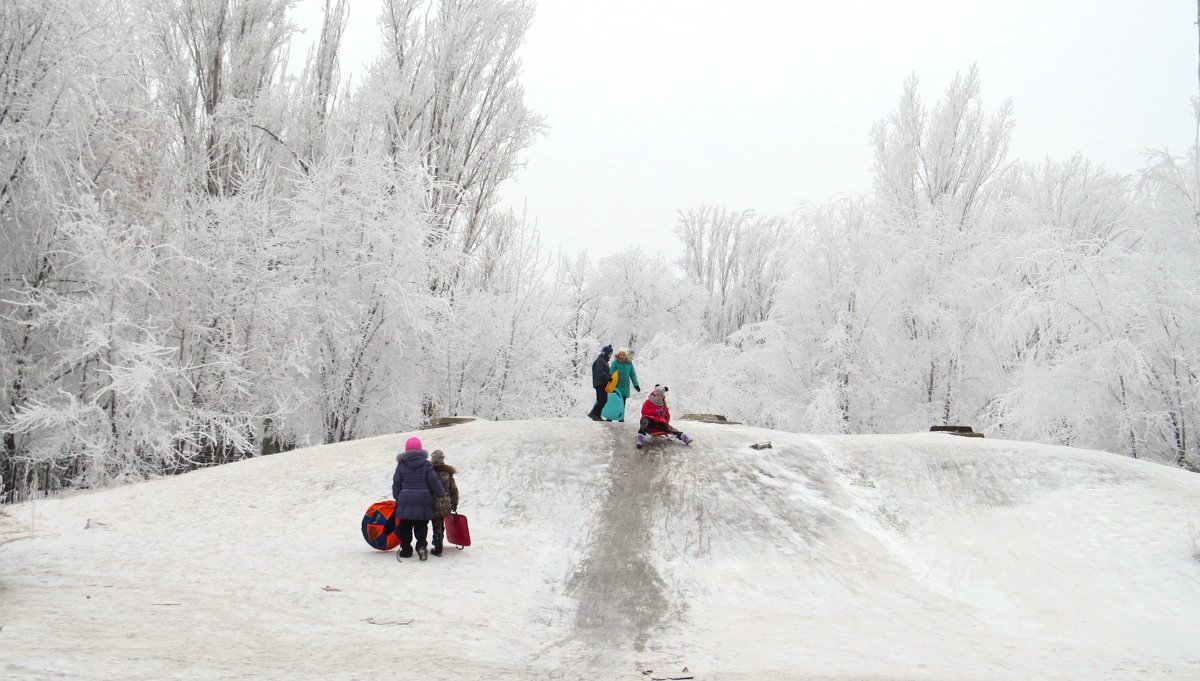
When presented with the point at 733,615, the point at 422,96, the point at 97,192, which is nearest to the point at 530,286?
the point at 422,96

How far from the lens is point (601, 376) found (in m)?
15.4

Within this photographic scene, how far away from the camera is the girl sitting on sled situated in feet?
45.3

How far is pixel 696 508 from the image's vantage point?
12.0m

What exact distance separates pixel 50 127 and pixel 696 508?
1336 centimetres

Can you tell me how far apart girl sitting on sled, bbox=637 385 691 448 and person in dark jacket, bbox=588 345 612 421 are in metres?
1.57

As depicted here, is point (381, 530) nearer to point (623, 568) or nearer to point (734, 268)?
point (623, 568)

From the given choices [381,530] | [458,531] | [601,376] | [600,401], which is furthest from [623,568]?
[600,401]

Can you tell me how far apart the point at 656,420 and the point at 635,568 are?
13.4ft

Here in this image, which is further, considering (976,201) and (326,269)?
(976,201)

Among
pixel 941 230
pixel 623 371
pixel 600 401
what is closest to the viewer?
pixel 623 371

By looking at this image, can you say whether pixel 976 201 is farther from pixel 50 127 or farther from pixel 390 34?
pixel 50 127

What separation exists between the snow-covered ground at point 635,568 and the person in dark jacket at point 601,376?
0.77 metres

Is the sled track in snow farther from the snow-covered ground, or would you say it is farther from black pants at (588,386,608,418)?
black pants at (588,386,608,418)

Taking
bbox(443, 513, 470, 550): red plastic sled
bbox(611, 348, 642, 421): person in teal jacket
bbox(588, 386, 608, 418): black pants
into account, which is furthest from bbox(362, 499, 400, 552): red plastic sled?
bbox(588, 386, 608, 418): black pants
